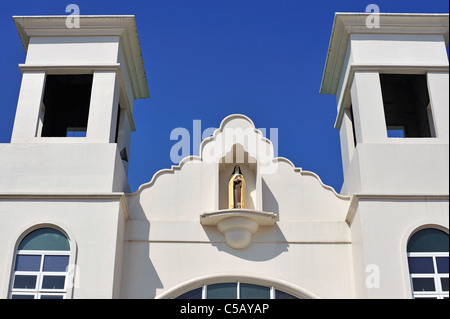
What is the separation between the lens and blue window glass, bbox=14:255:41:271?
13.8 m

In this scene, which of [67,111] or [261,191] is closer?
[261,191]

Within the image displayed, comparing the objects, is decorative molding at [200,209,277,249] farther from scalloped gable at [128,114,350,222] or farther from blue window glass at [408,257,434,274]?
blue window glass at [408,257,434,274]

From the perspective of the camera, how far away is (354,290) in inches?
565

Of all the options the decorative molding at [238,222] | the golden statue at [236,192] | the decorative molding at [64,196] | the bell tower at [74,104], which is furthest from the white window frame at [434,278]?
the bell tower at [74,104]

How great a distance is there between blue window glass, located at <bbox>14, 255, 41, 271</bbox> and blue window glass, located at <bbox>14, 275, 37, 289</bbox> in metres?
0.15

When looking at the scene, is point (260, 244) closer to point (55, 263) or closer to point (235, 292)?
point (235, 292)

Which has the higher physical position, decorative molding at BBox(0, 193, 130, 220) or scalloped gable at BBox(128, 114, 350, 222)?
scalloped gable at BBox(128, 114, 350, 222)

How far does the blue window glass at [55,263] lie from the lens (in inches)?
544

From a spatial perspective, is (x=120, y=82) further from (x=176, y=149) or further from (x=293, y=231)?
(x=293, y=231)

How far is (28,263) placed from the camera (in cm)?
1390

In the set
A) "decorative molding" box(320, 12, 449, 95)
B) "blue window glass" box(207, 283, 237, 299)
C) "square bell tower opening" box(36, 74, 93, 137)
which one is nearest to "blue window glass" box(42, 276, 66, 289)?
"blue window glass" box(207, 283, 237, 299)

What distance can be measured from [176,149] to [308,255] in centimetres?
388

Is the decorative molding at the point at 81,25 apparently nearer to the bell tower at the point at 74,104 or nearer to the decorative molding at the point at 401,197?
the bell tower at the point at 74,104
